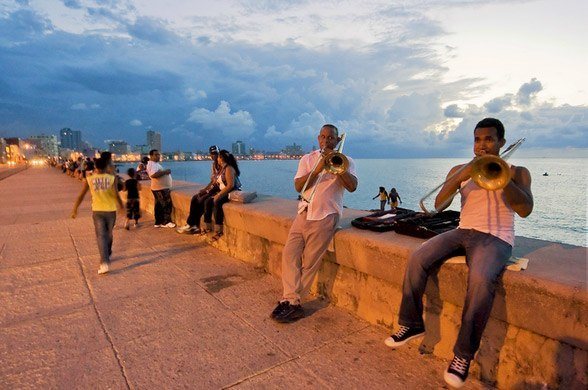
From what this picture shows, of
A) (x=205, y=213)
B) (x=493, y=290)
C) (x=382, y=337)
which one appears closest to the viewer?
(x=493, y=290)

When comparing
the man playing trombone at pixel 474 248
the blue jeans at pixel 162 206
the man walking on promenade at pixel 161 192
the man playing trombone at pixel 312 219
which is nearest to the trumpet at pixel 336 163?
the man playing trombone at pixel 312 219

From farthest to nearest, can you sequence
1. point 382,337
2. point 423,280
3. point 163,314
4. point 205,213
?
point 205,213 < point 163,314 < point 382,337 < point 423,280

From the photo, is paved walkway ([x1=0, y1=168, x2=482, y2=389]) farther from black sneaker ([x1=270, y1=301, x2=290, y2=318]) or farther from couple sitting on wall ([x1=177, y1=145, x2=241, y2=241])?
couple sitting on wall ([x1=177, y1=145, x2=241, y2=241])

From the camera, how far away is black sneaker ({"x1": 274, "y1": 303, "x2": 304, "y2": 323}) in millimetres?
3301

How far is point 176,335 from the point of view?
308cm

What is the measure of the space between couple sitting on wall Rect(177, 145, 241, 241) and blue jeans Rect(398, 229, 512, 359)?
368 cm

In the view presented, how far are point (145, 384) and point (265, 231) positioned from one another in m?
2.43

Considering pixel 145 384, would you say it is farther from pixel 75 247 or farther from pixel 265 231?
pixel 75 247

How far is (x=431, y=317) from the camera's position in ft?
9.21

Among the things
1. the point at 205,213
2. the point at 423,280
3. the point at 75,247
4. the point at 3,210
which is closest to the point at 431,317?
the point at 423,280

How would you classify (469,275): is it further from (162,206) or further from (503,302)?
(162,206)

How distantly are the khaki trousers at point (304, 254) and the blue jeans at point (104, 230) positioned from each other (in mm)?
2768

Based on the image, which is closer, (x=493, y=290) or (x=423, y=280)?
(x=493, y=290)

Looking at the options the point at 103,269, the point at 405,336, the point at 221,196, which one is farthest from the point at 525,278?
the point at 103,269
